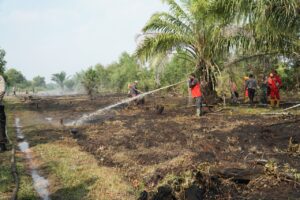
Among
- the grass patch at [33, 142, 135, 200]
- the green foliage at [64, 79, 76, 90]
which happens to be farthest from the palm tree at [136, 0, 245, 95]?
the green foliage at [64, 79, 76, 90]

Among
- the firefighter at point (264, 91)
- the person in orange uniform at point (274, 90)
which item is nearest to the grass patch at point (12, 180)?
the person in orange uniform at point (274, 90)

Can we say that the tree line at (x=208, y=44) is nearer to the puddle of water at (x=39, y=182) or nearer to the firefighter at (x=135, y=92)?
the firefighter at (x=135, y=92)

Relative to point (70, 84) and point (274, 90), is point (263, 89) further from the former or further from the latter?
point (70, 84)

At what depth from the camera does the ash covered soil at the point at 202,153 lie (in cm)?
542

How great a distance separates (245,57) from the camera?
15359 mm

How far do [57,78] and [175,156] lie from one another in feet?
361

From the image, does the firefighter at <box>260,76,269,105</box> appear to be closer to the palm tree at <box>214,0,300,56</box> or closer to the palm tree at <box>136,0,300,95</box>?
the palm tree at <box>136,0,300,95</box>

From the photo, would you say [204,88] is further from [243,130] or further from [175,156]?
[175,156]

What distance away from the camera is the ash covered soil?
5.42 metres

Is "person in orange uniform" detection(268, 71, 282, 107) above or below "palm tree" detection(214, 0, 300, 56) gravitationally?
below

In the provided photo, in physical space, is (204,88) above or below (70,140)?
above

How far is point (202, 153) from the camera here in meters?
7.72

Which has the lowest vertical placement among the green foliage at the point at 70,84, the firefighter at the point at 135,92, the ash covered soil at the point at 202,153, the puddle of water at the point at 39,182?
the puddle of water at the point at 39,182

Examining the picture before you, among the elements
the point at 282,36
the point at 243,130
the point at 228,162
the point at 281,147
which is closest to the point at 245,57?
the point at 282,36
